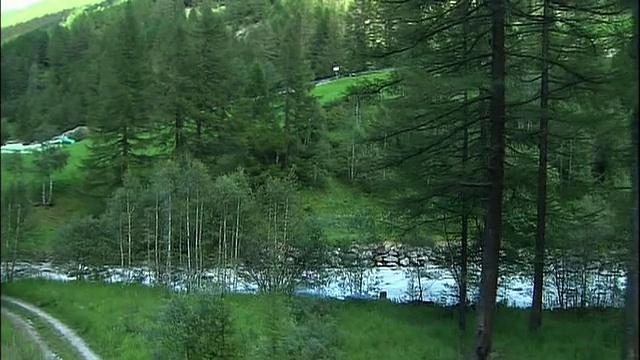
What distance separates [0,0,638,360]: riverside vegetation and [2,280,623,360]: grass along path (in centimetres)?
6

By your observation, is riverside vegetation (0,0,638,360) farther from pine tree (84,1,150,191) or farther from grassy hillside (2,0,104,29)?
grassy hillside (2,0,104,29)

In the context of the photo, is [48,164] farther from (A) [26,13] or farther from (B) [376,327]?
(B) [376,327]

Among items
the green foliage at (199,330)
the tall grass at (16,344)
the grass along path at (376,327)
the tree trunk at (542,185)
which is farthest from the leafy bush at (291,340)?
the tree trunk at (542,185)

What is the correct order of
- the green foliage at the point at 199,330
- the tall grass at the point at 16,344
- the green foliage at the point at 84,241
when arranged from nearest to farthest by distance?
the tall grass at the point at 16,344 → the green foliage at the point at 199,330 → the green foliage at the point at 84,241

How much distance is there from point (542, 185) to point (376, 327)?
3569mm

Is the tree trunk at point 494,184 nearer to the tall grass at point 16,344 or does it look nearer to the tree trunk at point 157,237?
the tall grass at point 16,344

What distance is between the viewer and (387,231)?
1395 centimetres

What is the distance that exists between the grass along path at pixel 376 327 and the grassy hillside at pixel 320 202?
985 mm

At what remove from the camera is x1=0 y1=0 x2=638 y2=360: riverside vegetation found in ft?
26.8

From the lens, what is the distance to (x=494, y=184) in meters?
8.16

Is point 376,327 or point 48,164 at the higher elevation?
point 48,164

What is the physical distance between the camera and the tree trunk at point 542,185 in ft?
33.0

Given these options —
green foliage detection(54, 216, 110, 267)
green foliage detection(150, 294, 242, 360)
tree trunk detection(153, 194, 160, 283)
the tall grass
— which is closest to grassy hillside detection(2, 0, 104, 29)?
the tall grass

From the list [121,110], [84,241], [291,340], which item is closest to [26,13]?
[291,340]
